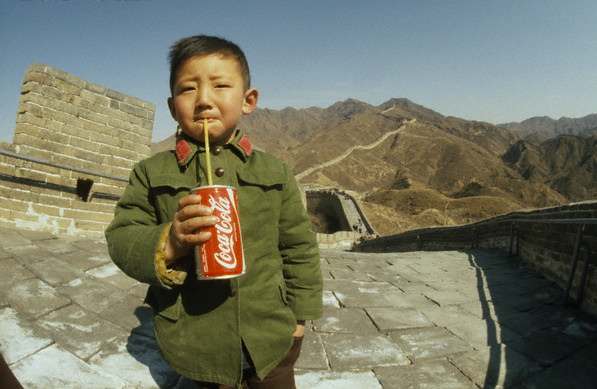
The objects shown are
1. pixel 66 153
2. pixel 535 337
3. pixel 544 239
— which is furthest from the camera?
pixel 66 153

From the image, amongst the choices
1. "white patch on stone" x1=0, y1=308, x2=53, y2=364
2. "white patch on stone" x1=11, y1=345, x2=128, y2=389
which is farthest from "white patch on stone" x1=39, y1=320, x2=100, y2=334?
"white patch on stone" x1=11, y1=345, x2=128, y2=389

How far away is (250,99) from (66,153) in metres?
5.40

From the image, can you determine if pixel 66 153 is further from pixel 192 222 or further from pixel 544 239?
pixel 544 239

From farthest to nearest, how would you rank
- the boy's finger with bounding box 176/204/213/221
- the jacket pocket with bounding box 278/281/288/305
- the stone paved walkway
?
1. the stone paved walkway
2. the jacket pocket with bounding box 278/281/288/305
3. the boy's finger with bounding box 176/204/213/221

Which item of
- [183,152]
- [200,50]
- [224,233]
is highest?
[200,50]

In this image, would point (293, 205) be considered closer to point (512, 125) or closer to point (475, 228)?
point (475, 228)

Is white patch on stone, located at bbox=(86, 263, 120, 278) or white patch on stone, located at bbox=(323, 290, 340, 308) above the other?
white patch on stone, located at bbox=(86, 263, 120, 278)

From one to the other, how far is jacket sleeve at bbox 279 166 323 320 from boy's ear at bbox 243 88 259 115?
288 millimetres

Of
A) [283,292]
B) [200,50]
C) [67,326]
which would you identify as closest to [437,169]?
[67,326]

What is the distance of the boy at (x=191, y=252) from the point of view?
1132 mm

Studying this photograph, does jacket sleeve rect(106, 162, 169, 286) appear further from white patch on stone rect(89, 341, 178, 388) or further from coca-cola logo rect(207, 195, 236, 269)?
white patch on stone rect(89, 341, 178, 388)

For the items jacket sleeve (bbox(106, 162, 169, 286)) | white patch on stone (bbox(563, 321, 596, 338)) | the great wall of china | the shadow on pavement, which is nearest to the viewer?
jacket sleeve (bbox(106, 162, 169, 286))

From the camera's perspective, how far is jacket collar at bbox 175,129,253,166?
121cm

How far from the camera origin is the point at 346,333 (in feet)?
9.32
